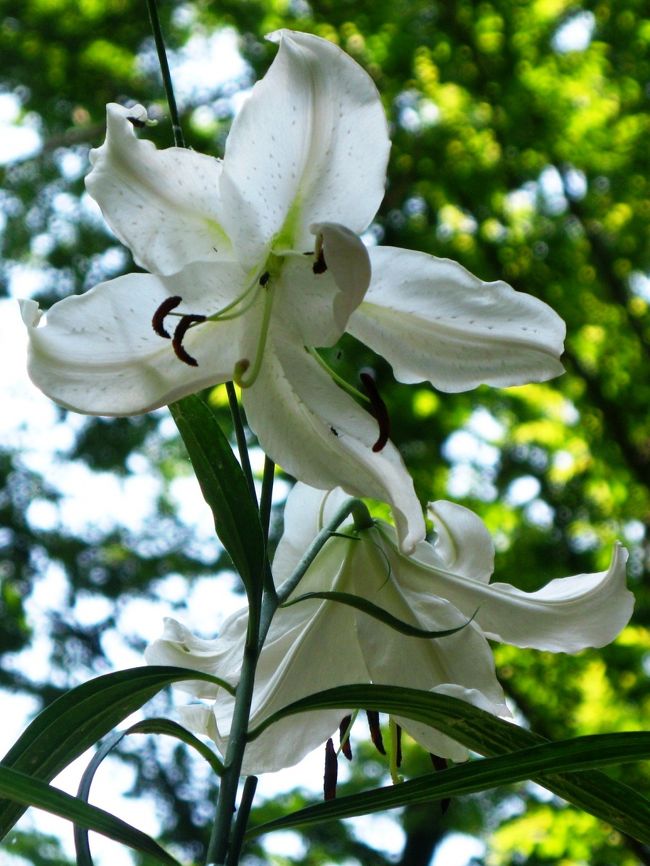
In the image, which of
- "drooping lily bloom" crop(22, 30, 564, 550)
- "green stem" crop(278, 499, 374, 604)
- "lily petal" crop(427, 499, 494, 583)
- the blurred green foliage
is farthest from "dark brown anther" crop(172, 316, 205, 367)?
the blurred green foliage

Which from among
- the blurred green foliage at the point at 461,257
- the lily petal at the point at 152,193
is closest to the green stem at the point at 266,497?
the lily petal at the point at 152,193

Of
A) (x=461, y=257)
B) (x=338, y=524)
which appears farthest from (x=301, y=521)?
(x=461, y=257)

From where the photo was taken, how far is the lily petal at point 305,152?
0.52 meters

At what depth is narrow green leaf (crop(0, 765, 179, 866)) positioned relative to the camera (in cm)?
41

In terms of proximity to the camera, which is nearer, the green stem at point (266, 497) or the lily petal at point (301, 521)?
the green stem at point (266, 497)

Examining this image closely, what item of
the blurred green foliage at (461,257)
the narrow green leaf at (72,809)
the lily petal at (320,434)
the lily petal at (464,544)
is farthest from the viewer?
the blurred green foliage at (461,257)

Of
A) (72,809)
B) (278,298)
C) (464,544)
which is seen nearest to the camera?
(72,809)

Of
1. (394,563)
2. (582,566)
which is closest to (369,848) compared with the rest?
(582,566)

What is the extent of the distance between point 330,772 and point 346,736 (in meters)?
0.02

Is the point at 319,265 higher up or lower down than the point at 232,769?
higher up

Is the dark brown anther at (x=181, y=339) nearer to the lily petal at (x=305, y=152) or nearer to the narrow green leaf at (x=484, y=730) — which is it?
the lily petal at (x=305, y=152)

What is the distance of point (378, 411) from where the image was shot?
524 mm

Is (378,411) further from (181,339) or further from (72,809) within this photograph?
(72,809)

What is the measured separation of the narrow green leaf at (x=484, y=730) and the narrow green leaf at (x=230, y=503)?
58 mm
